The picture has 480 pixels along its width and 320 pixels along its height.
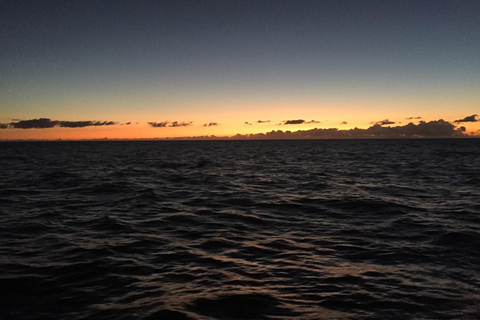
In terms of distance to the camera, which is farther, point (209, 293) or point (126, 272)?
point (126, 272)

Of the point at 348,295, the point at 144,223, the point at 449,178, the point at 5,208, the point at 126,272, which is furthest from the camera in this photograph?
the point at 449,178

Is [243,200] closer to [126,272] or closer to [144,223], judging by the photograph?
A: [144,223]

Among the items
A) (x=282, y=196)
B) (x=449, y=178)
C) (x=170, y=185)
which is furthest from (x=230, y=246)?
(x=449, y=178)

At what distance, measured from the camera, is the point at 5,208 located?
52.2 ft

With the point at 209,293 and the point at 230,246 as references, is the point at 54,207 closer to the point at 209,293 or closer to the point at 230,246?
the point at 230,246

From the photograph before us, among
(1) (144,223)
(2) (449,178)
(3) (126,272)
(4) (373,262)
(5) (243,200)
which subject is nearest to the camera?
(3) (126,272)

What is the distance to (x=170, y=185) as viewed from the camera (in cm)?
2472

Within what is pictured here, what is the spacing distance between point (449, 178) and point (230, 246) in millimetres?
23448

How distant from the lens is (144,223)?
13.5 metres

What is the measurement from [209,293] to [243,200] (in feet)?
37.2

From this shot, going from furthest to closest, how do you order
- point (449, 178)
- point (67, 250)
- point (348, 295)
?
point (449, 178), point (67, 250), point (348, 295)

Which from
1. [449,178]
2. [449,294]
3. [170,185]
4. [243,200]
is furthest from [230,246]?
[449,178]

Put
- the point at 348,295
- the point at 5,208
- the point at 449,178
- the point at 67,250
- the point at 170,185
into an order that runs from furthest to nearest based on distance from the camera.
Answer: the point at 449,178
the point at 170,185
the point at 5,208
the point at 67,250
the point at 348,295

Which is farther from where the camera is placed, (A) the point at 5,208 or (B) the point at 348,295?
Result: (A) the point at 5,208
